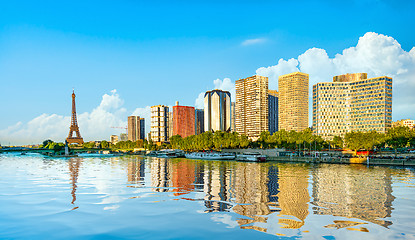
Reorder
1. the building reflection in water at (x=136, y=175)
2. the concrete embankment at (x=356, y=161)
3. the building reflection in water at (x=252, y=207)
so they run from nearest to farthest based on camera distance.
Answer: the building reflection in water at (x=252, y=207) → the building reflection in water at (x=136, y=175) → the concrete embankment at (x=356, y=161)

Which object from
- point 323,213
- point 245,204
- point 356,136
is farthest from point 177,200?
point 356,136

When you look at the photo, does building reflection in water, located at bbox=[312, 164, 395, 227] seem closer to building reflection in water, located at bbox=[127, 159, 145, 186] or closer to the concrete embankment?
building reflection in water, located at bbox=[127, 159, 145, 186]

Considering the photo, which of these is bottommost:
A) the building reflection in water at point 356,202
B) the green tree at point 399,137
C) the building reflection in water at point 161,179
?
the building reflection in water at point 161,179

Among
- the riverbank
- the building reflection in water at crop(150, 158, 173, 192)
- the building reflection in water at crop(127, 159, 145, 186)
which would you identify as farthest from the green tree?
the building reflection in water at crop(127, 159, 145, 186)

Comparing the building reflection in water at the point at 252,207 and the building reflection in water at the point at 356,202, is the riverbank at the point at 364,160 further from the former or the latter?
the building reflection in water at the point at 252,207

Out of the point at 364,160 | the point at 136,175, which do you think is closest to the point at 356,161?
the point at 364,160

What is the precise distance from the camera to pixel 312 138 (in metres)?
188

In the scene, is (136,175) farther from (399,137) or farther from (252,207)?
(399,137)

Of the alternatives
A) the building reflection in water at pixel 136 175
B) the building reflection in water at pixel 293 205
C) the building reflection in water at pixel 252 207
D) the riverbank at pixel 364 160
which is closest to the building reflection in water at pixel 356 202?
the building reflection in water at pixel 293 205

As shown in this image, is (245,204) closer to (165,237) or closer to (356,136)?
(165,237)

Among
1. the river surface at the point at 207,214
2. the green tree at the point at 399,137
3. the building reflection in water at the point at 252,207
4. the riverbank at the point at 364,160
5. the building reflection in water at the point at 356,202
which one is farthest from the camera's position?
the green tree at the point at 399,137

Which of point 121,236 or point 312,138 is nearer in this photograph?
point 121,236

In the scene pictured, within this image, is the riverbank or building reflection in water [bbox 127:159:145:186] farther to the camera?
the riverbank

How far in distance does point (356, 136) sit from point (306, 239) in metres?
157
